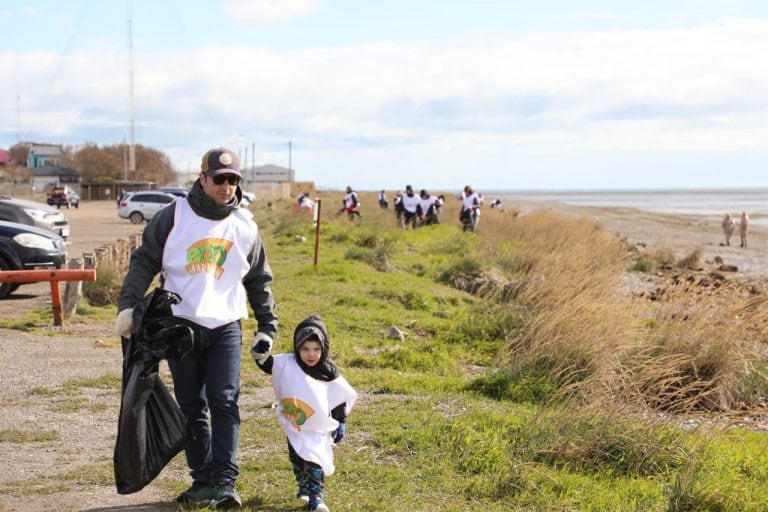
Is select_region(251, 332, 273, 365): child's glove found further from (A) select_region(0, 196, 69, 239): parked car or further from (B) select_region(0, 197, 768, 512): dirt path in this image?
(A) select_region(0, 196, 69, 239): parked car

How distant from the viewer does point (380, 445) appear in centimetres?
663

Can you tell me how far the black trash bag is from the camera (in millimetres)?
4805

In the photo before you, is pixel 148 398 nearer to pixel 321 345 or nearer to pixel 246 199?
pixel 321 345

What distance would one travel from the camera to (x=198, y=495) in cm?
513

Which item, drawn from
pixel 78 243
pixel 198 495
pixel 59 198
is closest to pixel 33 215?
pixel 78 243

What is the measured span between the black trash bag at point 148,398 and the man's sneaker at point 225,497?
325 mm

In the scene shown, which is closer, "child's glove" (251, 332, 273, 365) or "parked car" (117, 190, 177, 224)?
"child's glove" (251, 332, 273, 365)

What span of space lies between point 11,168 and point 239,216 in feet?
373

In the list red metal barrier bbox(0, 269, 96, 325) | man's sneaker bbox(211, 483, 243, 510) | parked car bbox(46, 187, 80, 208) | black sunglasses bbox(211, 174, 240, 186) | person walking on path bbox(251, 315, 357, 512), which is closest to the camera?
black sunglasses bbox(211, 174, 240, 186)

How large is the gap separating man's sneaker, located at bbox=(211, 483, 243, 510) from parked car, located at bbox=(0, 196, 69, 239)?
19.1 m

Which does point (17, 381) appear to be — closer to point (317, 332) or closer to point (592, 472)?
point (317, 332)

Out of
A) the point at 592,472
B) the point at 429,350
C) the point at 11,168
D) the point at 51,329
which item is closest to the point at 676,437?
the point at 592,472

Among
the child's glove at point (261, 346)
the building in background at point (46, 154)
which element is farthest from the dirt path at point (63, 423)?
the building in background at point (46, 154)

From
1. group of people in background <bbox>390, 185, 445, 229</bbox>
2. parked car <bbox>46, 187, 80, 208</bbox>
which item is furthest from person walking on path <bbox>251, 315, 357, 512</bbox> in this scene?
parked car <bbox>46, 187, 80, 208</bbox>
